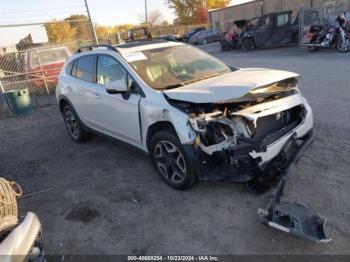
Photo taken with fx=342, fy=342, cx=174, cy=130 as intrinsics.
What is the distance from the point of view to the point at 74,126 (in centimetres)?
651

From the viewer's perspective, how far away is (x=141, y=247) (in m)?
3.31

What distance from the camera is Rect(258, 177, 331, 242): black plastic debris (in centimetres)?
288

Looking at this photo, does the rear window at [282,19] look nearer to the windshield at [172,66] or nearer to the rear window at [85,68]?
the windshield at [172,66]

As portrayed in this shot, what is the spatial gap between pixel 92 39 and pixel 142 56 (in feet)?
27.2

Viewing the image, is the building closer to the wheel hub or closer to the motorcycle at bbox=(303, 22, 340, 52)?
the motorcycle at bbox=(303, 22, 340, 52)

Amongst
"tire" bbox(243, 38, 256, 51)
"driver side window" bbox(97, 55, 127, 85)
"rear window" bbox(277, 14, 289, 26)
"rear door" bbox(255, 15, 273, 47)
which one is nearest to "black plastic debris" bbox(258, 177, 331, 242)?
"driver side window" bbox(97, 55, 127, 85)

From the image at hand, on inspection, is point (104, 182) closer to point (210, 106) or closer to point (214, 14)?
point (210, 106)

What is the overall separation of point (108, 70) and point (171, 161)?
5.93ft

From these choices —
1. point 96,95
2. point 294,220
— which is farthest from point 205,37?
point 294,220

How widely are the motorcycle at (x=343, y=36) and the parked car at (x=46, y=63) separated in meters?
11.0

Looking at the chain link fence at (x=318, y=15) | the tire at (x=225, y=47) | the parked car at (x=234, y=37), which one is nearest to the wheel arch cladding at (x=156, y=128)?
the chain link fence at (x=318, y=15)

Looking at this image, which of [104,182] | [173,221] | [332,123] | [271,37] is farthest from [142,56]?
[271,37]

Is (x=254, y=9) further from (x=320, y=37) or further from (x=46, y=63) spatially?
(x=46, y=63)

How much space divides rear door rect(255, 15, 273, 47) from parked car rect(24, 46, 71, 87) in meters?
11.4
